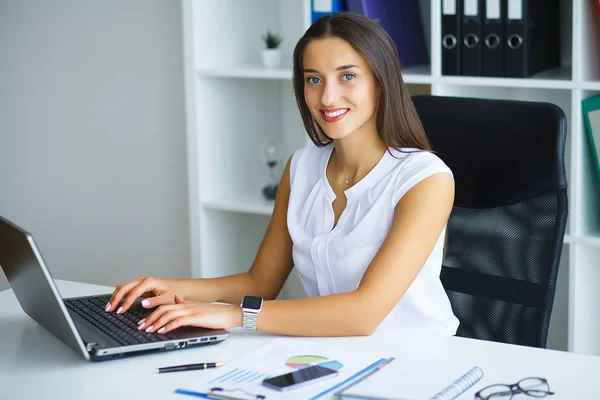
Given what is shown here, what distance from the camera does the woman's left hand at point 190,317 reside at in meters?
1.51

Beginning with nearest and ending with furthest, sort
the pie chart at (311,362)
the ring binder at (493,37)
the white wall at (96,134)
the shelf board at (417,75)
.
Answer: the pie chart at (311,362) < the ring binder at (493,37) < the shelf board at (417,75) < the white wall at (96,134)

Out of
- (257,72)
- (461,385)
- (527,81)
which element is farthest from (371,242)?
(257,72)

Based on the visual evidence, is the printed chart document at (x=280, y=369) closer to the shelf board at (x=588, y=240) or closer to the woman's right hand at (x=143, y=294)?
the woman's right hand at (x=143, y=294)

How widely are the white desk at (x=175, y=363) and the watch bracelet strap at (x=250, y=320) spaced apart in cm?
2

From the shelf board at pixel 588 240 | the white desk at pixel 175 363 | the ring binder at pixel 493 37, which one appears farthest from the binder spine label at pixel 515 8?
the white desk at pixel 175 363

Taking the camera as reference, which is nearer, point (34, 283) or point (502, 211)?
point (34, 283)

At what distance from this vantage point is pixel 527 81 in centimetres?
237

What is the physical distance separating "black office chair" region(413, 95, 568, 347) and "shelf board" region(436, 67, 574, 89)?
57cm

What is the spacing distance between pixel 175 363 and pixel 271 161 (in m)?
1.62

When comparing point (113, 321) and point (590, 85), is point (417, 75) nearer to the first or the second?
point (590, 85)

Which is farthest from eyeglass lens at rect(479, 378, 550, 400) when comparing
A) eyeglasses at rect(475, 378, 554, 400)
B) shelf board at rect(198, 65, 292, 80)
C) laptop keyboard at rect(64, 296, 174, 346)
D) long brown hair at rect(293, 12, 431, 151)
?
shelf board at rect(198, 65, 292, 80)

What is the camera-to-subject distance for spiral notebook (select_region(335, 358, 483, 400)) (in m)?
1.24

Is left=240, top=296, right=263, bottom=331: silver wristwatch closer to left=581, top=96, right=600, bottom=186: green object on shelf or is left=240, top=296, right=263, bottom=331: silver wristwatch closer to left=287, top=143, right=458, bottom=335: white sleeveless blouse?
left=287, top=143, right=458, bottom=335: white sleeveless blouse

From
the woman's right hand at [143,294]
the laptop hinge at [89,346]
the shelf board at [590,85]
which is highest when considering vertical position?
the shelf board at [590,85]
